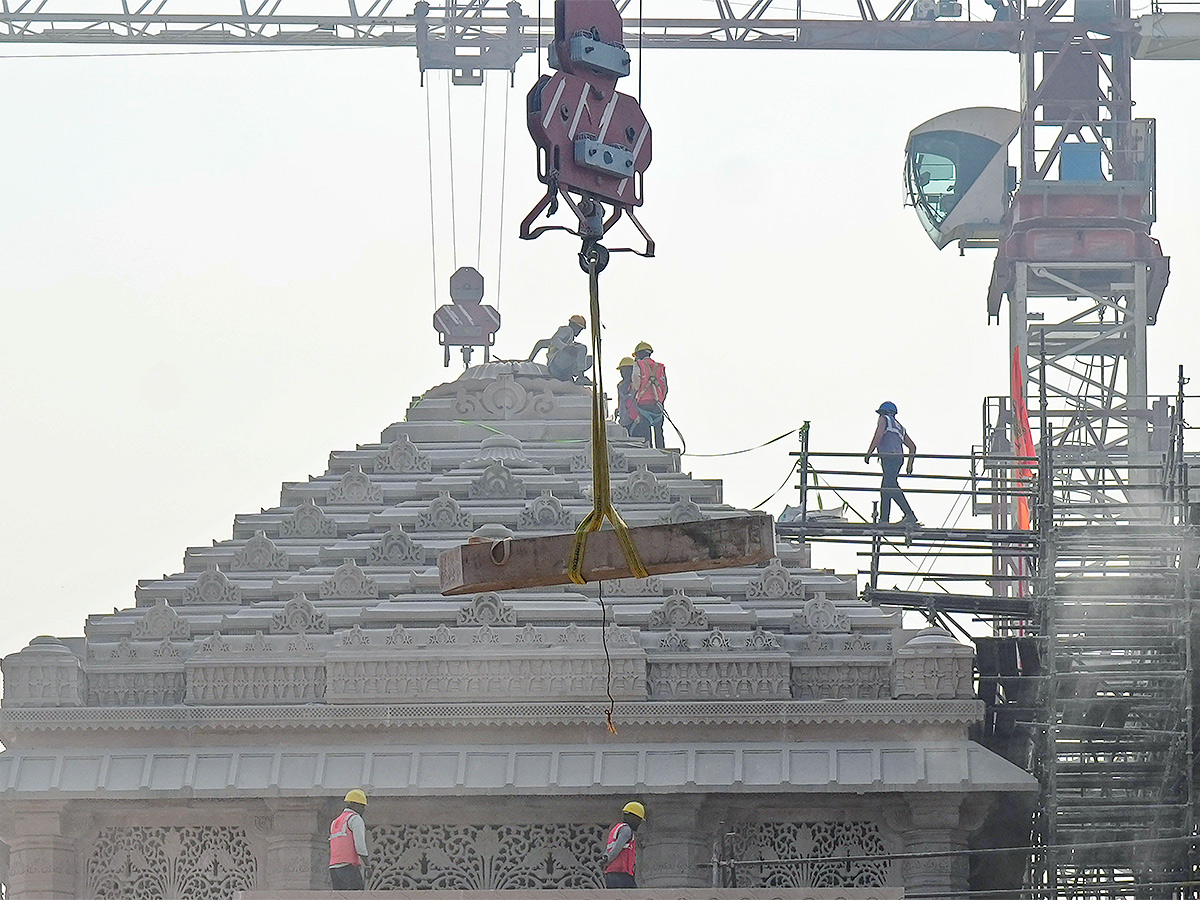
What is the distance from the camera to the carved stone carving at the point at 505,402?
4247 cm

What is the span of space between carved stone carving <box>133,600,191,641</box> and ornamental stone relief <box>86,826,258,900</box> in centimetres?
269

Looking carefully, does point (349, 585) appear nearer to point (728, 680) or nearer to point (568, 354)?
point (728, 680)

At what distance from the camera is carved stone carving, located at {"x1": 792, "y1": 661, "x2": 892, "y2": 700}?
32.2 m

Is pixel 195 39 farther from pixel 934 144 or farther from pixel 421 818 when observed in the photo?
pixel 421 818

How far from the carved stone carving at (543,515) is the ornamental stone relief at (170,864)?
6.47 meters

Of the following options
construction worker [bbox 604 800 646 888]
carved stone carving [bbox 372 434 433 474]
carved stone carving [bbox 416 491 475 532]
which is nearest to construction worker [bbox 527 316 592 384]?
carved stone carving [bbox 372 434 433 474]

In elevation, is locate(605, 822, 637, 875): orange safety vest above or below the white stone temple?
below

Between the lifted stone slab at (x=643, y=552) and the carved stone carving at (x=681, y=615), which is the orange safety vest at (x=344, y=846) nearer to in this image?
the carved stone carving at (x=681, y=615)

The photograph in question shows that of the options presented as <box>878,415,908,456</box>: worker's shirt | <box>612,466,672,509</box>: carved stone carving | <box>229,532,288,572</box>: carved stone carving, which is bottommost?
<box>229,532,288,572</box>: carved stone carving

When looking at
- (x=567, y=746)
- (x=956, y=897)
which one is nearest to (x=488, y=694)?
(x=567, y=746)

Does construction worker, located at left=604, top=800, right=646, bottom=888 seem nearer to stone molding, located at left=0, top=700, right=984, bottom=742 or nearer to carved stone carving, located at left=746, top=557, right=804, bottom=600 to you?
stone molding, located at left=0, top=700, right=984, bottom=742

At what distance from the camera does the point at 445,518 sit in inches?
1449

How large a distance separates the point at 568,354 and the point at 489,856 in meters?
13.7

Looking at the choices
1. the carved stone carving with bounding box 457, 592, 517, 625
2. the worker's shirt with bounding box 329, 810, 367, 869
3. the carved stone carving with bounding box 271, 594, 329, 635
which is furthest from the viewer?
the carved stone carving with bounding box 271, 594, 329, 635
